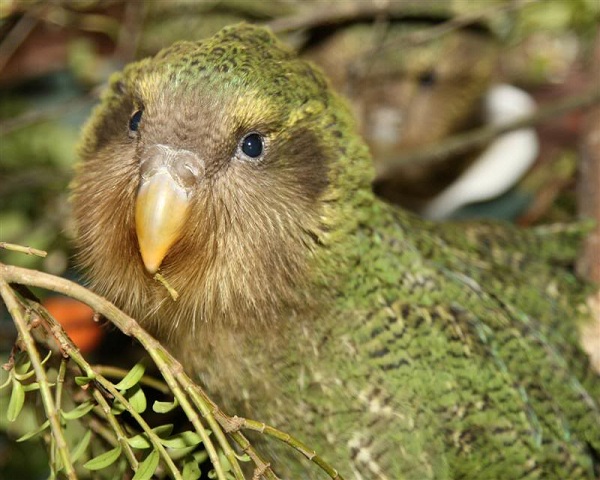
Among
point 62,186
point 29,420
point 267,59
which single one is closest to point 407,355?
point 267,59

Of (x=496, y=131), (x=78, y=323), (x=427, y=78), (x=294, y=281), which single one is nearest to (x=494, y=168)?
(x=427, y=78)

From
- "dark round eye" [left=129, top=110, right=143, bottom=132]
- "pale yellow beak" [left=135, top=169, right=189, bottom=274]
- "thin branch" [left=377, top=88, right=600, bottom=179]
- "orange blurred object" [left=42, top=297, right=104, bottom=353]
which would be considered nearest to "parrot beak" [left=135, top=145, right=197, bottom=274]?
"pale yellow beak" [left=135, top=169, right=189, bottom=274]

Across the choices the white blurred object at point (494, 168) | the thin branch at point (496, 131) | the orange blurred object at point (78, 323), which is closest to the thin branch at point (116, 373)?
the orange blurred object at point (78, 323)

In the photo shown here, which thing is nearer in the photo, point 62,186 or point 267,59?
point 267,59

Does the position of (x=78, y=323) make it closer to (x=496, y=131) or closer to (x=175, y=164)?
(x=175, y=164)

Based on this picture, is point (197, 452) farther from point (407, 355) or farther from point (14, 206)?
point (14, 206)

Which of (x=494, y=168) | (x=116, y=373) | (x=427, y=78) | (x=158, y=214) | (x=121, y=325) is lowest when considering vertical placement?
(x=116, y=373)
